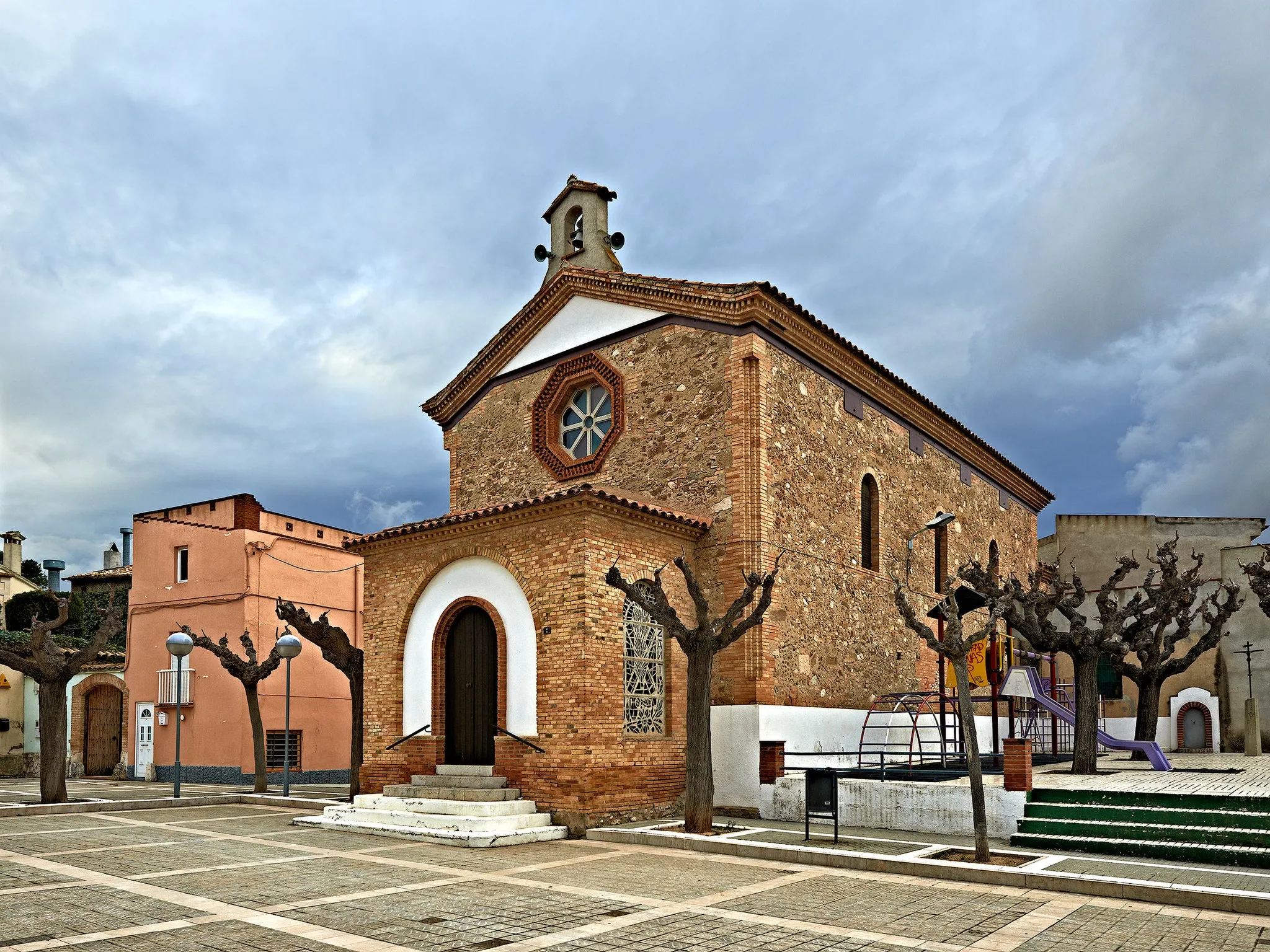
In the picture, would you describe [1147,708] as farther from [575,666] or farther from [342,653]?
[342,653]

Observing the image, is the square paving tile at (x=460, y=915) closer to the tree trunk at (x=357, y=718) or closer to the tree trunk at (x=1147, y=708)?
the tree trunk at (x=357, y=718)

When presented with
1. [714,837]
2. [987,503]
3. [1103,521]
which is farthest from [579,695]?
[1103,521]

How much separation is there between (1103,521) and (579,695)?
24.9m

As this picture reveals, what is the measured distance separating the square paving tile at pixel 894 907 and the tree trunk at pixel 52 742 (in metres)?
13.7

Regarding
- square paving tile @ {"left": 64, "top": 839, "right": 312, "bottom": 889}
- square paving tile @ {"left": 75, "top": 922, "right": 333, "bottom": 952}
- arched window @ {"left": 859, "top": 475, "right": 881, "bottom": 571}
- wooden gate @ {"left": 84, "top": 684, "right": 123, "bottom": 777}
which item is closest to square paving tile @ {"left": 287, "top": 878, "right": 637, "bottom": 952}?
square paving tile @ {"left": 75, "top": 922, "right": 333, "bottom": 952}

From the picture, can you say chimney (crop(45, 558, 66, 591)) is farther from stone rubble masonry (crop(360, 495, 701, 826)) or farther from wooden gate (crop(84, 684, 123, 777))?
stone rubble masonry (crop(360, 495, 701, 826))

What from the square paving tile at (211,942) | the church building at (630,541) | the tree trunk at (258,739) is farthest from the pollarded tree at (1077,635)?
the tree trunk at (258,739)

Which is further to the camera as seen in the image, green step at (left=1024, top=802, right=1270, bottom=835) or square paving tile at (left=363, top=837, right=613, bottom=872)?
green step at (left=1024, top=802, right=1270, bottom=835)

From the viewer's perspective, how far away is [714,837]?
11734 millimetres

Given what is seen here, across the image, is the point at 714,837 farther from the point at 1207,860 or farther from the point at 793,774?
the point at 1207,860

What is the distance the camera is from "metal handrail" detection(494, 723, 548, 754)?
1346cm

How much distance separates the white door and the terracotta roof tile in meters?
12.1

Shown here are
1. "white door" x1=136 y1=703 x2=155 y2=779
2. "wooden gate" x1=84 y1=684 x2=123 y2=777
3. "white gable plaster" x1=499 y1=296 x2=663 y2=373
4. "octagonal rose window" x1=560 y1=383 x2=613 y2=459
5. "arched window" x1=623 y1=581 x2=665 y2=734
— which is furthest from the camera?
"wooden gate" x1=84 y1=684 x2=123 y2=777

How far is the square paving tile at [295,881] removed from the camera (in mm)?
8898
